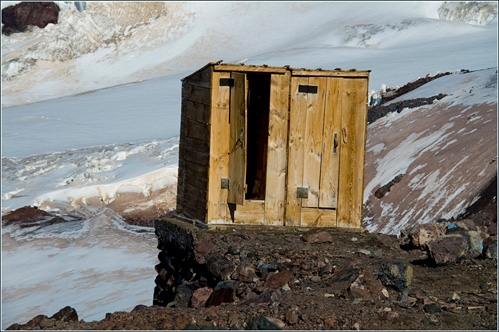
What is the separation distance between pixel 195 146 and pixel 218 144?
42cm

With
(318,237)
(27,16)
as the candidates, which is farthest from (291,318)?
(27,16)

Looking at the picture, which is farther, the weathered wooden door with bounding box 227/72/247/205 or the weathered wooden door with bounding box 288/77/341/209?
the weathered wooden door with bounding box 288/77/341/209

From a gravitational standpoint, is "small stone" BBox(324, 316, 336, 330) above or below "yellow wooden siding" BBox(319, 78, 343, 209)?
below

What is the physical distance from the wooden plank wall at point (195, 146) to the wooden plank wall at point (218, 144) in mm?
60

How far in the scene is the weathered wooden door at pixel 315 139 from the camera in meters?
11.2

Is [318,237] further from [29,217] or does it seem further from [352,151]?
[29,217]

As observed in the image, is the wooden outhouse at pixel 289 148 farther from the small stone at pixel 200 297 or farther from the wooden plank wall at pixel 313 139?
the small stone at pixel 200 297

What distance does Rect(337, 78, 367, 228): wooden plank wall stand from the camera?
11.3 meters

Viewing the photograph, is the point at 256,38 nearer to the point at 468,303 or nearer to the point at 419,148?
the point at 419,148

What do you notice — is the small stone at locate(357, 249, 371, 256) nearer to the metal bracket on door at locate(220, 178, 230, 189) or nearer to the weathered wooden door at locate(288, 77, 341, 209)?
the weathered wooden door at locate(288, 77, 341, 209)

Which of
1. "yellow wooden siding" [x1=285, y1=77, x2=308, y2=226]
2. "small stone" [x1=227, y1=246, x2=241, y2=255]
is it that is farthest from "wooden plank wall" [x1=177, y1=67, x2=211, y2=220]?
"small stone" [x1=227, y1=246, x2=241, y2=255]

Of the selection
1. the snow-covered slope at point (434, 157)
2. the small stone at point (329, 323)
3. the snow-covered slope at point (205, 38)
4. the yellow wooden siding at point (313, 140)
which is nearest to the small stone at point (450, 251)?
the yellow wooden siding at point (313, 140)

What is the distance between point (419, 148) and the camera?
18.8 m

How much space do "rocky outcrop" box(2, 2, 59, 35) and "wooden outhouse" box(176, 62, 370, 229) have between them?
1635 inches
